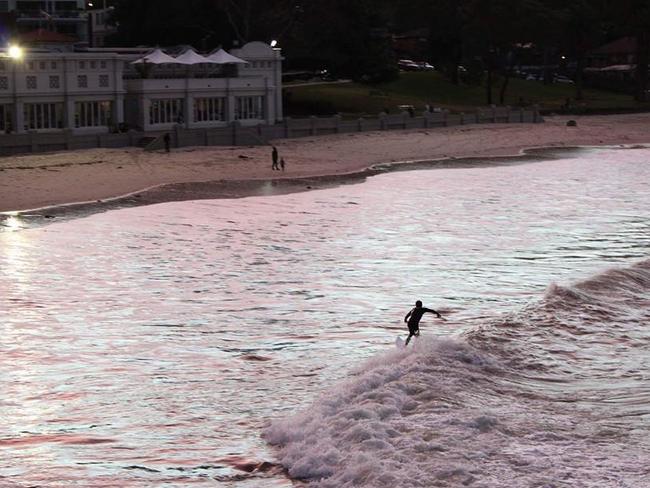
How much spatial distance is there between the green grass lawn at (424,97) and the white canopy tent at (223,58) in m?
15.0

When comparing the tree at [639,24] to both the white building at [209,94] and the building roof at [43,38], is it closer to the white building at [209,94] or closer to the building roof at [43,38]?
the white building at [209,94]

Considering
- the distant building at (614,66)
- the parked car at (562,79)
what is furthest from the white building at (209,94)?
the distant building at (614,66)

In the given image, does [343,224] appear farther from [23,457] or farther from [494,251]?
[23,457]

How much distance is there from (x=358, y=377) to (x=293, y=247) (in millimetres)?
16682

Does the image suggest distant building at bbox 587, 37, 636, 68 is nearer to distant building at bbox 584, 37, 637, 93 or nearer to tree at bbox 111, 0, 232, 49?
distant building at bbox 584, 37, 637, 93

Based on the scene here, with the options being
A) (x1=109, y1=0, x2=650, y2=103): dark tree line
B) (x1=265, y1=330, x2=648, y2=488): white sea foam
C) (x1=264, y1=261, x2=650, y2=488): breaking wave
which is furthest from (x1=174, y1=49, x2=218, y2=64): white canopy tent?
(x1=265, y1=330, x2=648, y2=488): white sea foam

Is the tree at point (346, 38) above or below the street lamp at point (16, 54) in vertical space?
above

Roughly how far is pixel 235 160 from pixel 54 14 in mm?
63490

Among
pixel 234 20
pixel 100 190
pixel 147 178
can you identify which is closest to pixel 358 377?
pixel 100 190

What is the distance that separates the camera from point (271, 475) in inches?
599

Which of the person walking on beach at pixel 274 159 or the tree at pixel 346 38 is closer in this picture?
the person walking on beach at pixel 274 159

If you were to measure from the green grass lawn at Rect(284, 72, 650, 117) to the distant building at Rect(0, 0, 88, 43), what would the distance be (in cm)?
3290

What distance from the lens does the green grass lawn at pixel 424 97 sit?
8869 centimetres

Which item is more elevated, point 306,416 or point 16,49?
point 16,49
